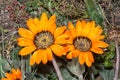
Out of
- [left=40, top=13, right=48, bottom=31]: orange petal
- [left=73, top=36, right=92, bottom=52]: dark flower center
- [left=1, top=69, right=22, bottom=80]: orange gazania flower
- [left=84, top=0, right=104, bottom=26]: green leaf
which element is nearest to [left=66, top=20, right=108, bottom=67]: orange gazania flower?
[left=73, top=36, right=92, bottom=52]: dark flower center

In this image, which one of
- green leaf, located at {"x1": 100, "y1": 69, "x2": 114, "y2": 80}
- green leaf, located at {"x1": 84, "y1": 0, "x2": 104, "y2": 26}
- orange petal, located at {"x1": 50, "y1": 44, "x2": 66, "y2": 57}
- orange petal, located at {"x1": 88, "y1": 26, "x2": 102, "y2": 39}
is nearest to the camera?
orange petal, located at {"x1": 50, "y1": 44, "x2": 66, "y2": 57}

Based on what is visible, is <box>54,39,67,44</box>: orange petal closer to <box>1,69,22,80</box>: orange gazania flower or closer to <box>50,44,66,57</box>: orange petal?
<box>50,44,66,57</box>: orange petal

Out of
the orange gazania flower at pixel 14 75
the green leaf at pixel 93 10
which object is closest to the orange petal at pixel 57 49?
the orange gazania flower at pixel 14 75

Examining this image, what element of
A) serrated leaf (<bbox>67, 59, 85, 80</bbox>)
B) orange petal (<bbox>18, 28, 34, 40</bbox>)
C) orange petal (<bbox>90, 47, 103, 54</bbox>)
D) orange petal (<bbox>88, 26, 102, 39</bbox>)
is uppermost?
orange petal (<bbox>18, 28, 34, 40</bbox>)

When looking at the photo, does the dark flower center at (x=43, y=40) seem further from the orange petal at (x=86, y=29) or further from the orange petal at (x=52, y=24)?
the orange petal at (x=86, y=29)

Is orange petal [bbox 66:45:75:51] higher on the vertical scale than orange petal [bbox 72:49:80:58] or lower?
higher

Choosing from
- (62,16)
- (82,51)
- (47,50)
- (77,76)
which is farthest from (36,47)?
(62,16)
